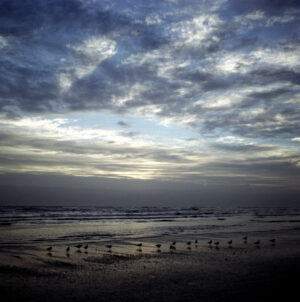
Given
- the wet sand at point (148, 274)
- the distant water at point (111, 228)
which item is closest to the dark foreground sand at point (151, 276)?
the wet sand at point (148, 274)

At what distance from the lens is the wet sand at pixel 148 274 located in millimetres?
7859

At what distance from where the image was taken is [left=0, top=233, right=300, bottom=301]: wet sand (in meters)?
7.86

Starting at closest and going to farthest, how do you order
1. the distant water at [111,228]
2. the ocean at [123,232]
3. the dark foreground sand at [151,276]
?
the dark foreground sand at [151,276], the ocean at [123,232], the distant water at [111,228]

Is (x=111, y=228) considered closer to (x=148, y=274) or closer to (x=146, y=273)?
(x=146, y=273)

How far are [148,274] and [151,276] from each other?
0.32 m

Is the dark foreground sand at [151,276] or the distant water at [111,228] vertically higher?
the dark foreground sand at [151,276]

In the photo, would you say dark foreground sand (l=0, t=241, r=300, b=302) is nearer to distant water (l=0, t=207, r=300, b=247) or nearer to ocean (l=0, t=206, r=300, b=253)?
ocean (l=0, t=206, r=300, b=253)

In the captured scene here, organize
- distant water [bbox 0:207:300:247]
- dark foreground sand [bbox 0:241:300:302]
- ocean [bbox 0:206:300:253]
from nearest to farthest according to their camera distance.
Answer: dark foreground sand [bbox 0:241:300:302] → ocean [bbox 0:206:300:253] → distant water [bbox 0:207:300:247]

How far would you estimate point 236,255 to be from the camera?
14438mm

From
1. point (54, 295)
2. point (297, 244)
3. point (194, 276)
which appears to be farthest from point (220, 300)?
point (297, 244)

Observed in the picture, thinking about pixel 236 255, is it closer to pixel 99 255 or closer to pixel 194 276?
pixel 194 276

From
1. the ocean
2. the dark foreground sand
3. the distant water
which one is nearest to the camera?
the dark foreground sand

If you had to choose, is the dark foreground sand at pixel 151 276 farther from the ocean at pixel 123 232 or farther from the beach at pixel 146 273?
the ocean at pixel 123 232

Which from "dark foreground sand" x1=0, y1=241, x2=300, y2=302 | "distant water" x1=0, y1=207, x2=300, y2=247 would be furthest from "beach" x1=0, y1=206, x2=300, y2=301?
"distant water" x1=0, y1=207, x2=300, y2=247
